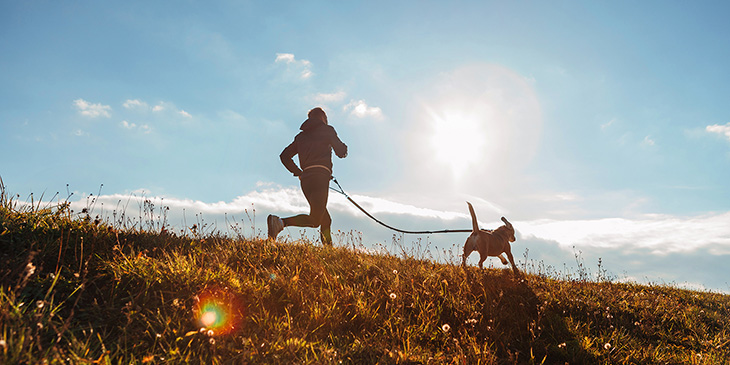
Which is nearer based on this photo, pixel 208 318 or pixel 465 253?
pixel 208 318

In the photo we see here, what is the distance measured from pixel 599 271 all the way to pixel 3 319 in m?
9.94

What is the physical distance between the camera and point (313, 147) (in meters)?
7.69

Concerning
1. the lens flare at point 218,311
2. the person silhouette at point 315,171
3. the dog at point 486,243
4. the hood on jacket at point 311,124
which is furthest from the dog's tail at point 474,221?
the lens flare at point 218,311

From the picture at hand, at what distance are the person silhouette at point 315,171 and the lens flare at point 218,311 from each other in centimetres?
329

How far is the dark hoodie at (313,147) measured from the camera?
25.2ft

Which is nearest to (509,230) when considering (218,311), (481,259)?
(481,259)

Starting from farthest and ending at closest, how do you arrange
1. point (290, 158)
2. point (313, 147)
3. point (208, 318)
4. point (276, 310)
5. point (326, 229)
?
point (290, 158) < point (326, 229) < point (313, 147) < point (276, 310) < point (208, 318)

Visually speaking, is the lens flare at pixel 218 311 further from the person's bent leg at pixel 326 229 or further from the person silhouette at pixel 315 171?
the person's bent leg at pixel 326 229

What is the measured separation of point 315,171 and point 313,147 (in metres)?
0.49

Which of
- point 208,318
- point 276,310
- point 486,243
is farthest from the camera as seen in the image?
point 486,243

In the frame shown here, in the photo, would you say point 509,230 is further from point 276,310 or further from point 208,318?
point 208,318

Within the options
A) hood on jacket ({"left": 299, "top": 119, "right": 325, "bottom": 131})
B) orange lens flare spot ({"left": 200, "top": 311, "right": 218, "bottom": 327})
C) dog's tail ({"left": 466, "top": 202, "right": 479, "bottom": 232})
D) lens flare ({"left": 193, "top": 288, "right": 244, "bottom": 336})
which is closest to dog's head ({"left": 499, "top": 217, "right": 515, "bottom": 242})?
dog's tail ({"left": 466, "top": 202, "right": 479, "bottom": 232})

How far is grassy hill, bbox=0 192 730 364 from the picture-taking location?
325 centimetres

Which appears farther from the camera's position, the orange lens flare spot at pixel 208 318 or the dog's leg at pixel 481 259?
the dog's leg at pixel 481 259
